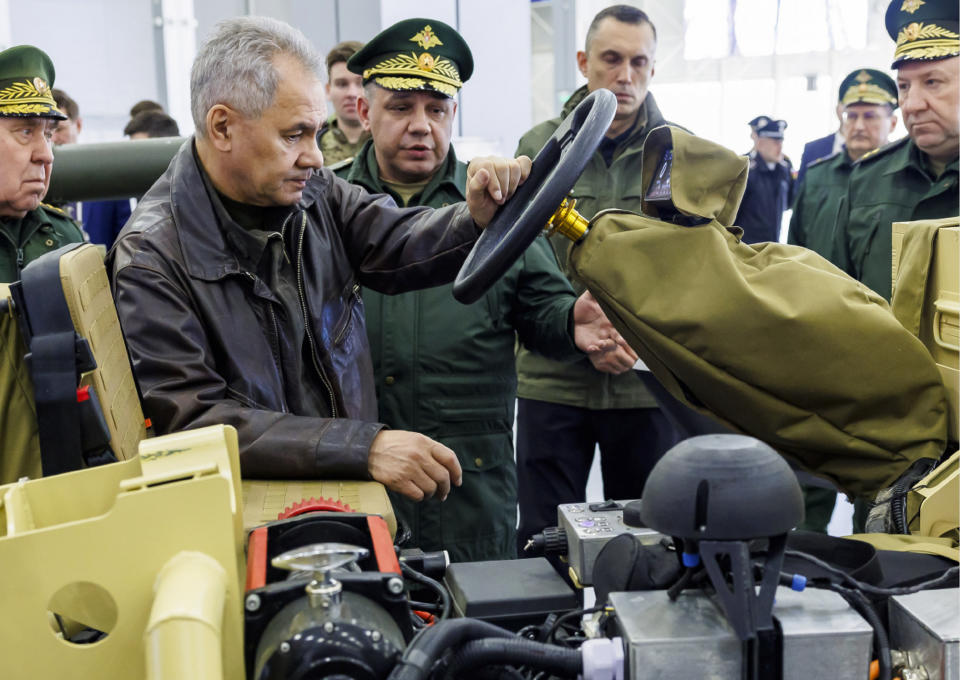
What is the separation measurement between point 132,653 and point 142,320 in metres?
0.72

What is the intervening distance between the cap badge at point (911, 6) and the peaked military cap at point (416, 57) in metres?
1.25

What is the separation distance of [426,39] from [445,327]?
0.68 metres

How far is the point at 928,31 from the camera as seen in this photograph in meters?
2.60

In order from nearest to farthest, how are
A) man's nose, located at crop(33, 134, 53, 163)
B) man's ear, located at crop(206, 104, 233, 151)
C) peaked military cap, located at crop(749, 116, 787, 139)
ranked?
A: man's ear, located at crop(206, 104, 233, 151) < man's nose, located at crop(33, 134, 53, 163) < peaked military cap, located at crop(749, 116, 787, 139)

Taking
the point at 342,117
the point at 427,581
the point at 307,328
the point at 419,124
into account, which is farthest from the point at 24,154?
the point at 427,581

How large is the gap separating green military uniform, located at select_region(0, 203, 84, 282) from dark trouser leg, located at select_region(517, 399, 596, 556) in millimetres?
1316

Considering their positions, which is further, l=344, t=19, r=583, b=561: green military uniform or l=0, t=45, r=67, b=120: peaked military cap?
l=0, t=45, r=67, b=120: peaked military cap

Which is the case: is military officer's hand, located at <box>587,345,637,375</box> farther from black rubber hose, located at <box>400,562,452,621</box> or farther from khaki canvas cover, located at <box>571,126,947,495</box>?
black rubber hose, located at <box>400,562,452,621</box>

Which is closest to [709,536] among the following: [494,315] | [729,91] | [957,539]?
[957,539]

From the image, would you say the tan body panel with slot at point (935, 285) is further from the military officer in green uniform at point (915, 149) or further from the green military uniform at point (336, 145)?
the green military uniform at point (336, 145)

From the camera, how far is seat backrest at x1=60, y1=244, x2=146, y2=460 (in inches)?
47.0

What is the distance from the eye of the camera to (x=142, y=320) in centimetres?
145

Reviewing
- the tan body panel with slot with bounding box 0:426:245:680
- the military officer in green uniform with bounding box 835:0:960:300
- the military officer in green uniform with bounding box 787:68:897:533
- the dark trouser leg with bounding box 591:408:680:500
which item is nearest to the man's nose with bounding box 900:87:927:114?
the military officer in green uniform with bounding box 835:0:960:300

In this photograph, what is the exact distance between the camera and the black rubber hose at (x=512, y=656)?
84cm
